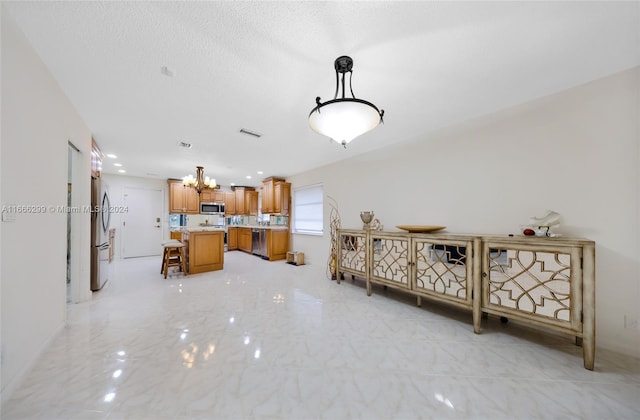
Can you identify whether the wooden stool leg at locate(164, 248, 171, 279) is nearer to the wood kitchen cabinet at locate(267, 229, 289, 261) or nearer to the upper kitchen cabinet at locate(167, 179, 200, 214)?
the wood kitchen cabinet at locate(267, 229, 289, 261)

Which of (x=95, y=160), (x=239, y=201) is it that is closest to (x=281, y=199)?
(x=239, y=201)

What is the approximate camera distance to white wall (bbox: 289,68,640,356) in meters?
1.88

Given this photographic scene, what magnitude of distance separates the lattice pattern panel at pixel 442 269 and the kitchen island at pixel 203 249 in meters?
3.93

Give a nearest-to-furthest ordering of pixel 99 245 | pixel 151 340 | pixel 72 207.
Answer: pixel 151 340
pixel 72 207
pixel 99 245

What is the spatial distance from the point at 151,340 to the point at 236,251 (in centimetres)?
576

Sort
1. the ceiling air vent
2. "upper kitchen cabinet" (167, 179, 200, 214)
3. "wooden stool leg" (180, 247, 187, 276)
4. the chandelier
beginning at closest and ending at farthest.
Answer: the ceiling air vent, "wooden stool leg" (180, 247, 187, 276), the chandelier, "upper kitchen cabinet" (167, 179, 200, 214)

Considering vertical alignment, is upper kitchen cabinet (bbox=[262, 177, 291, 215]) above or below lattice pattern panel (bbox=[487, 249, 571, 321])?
above

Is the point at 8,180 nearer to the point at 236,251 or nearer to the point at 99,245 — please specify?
the point at 99,245

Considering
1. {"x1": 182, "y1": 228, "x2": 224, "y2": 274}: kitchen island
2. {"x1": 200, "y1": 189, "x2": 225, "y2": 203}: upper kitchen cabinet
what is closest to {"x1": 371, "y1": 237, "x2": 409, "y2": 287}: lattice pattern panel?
{"x1": 182, "y1": 228, "x2": 224, "y2": 274}: kitchen island

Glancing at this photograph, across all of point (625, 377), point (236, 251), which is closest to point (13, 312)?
point (625, 377)

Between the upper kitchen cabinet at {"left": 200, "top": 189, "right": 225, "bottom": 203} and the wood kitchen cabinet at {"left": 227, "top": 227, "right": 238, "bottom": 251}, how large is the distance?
3.41 ft

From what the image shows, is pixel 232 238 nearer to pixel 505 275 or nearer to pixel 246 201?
pixel 246 201

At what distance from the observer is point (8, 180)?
1.40 metres

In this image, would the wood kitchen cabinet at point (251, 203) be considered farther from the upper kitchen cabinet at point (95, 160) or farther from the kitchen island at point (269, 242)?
the upper kitchen cabinet at point (95, 160)
